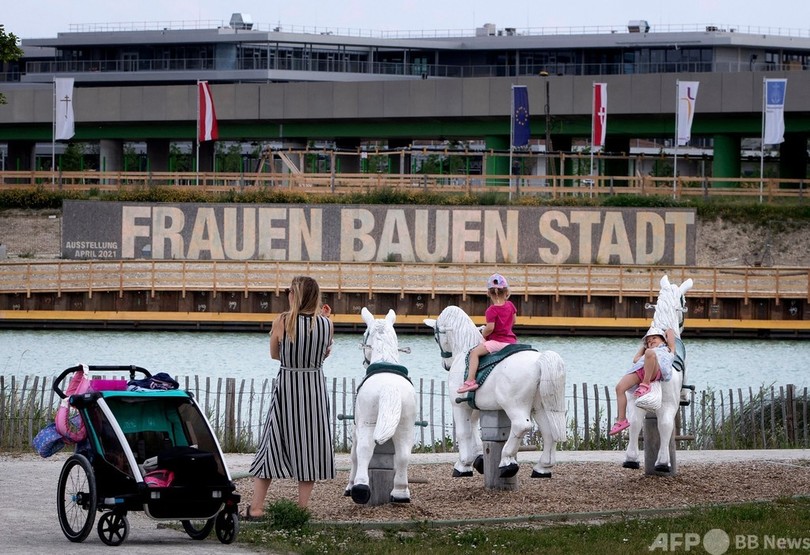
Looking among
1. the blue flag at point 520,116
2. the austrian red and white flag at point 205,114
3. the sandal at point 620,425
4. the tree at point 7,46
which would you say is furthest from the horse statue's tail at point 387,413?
the austrian red and white flag at point 205,114

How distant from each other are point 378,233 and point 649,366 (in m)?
39.7

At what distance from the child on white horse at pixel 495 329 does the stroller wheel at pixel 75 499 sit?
13.0 feet

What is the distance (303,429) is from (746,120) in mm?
54643

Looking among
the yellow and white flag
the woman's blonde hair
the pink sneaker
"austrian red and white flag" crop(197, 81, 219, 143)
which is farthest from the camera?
the yellow and white flag

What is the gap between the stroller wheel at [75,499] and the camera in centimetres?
1214

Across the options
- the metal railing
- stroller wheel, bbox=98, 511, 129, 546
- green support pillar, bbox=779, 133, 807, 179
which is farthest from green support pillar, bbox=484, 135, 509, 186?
stroller wheel, bbox=98, 511, 129, 546

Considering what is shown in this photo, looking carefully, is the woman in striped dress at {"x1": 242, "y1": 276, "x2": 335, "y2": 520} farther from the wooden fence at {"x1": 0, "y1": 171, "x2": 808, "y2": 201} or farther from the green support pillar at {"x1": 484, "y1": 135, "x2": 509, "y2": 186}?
the green support pillar at {"x1": 484, "y1": 135, "x2": 509, "y2": 186}

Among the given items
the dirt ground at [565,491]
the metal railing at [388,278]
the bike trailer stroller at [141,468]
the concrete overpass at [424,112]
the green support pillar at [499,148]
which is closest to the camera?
the bike trailer stroller at [141,468]

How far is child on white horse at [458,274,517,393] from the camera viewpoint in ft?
48.1

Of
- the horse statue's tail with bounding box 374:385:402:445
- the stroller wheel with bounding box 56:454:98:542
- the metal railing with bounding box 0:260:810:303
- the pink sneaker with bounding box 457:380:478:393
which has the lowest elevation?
the stroller wheel with bounding box 56:454:98:542

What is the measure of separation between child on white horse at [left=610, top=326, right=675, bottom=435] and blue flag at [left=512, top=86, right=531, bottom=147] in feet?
151

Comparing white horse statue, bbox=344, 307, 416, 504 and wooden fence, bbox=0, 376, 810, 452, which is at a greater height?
white horse statue, bbox=344, 307, 416, 504

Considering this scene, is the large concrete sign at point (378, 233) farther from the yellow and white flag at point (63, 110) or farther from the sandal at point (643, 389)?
the sandal at point (643, 389)

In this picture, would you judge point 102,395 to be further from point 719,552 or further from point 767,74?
point 767,74
